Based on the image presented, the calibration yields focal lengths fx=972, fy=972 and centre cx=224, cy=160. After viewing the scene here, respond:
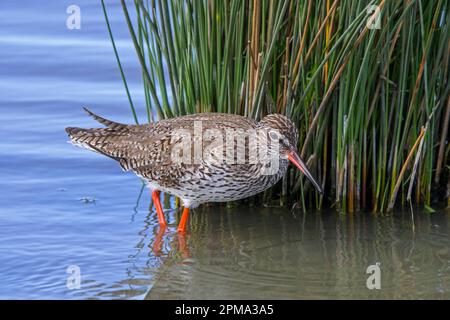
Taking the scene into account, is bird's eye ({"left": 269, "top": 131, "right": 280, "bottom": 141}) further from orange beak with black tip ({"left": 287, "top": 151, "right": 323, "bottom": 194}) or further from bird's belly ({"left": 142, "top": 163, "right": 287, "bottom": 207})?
bird's belly ({"left": 142, "top": 163, "right": 287, "bottom": 207})

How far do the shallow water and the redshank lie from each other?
43 centimetres

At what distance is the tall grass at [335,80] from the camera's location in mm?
7496

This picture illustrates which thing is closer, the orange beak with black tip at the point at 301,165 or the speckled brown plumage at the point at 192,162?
the orange beak with black tip at the point at 301,165

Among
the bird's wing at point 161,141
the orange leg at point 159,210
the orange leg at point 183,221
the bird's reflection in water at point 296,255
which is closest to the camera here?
the bird's reflection in water at point 296,255

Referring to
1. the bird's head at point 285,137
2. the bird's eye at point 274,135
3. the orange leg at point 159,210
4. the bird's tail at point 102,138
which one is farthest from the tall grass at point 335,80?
the orange leg at point 159,210

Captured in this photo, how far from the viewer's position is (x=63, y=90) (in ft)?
37.4

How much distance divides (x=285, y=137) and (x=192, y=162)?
78 centimetres

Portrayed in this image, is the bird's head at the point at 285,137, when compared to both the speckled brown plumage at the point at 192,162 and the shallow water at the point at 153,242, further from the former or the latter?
the shallow water at the point at 153,242

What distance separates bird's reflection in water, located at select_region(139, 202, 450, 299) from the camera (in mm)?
6855

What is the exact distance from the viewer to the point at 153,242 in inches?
311

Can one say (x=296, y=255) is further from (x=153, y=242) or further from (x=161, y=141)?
(x=161, y=141)

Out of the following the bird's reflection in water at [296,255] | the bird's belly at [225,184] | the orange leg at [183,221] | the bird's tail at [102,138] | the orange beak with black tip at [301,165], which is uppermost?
the bird's tail at [102,138]

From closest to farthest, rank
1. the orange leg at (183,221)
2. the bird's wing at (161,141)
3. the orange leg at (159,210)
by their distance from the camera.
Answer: the bird's wing at (161,141), the orange leg at (183,221), the orange leg at (159,210)

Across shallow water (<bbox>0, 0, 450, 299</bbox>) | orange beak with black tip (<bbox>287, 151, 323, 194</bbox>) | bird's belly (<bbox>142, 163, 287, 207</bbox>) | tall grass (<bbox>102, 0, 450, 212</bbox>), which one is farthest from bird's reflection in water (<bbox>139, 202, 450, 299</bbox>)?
orange beak with black tip (<bbox>287, 151, 323, 194</bbox>)
